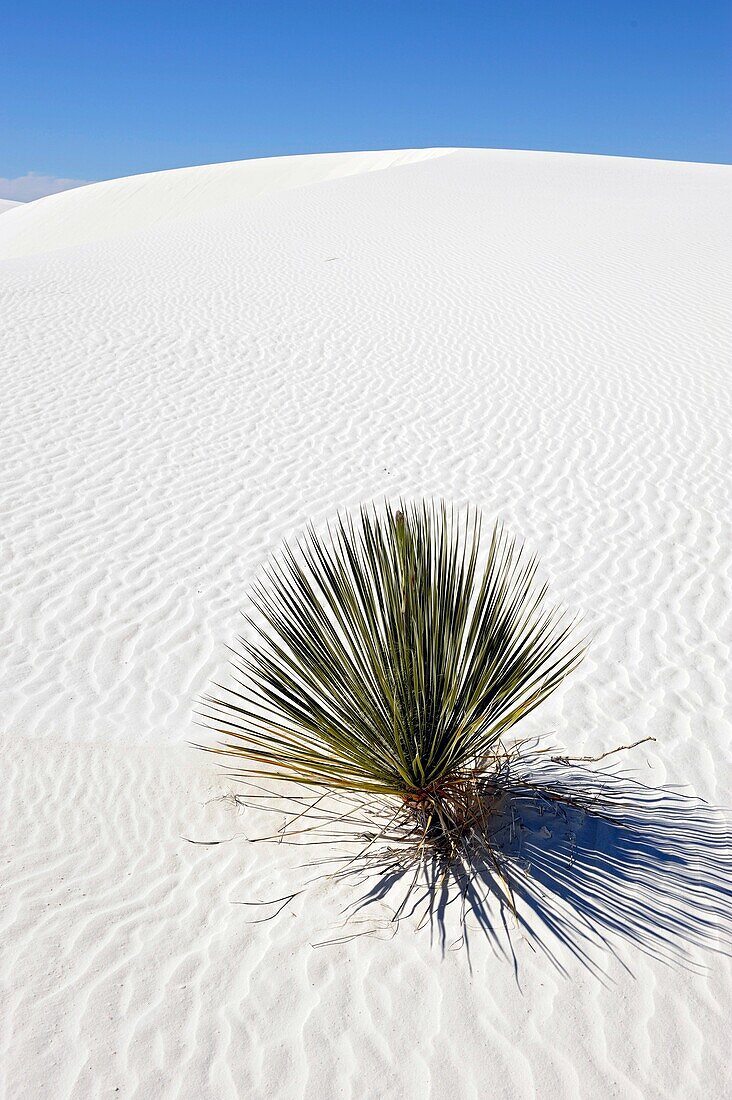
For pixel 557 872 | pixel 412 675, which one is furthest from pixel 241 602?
pixel 557 872

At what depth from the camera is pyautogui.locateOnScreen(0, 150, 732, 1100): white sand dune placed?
9.16 ft

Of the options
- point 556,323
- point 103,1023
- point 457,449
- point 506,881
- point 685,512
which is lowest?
point 103,1023

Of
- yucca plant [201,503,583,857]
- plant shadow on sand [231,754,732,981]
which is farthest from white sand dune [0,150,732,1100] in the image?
yucca plant [201,503,583,857]

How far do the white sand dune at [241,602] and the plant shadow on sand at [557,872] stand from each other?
0.03 metres

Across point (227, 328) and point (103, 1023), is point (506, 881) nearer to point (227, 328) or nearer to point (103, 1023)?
point (103, 1023)

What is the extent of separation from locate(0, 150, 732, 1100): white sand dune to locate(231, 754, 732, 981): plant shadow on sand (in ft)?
0.10

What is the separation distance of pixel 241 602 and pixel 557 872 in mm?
3226

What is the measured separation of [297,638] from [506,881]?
128 centimetres

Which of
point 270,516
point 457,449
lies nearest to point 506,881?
point 270,516

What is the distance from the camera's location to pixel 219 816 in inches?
156

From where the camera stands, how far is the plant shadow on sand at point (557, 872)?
3.18 m

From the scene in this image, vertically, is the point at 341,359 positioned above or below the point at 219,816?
above

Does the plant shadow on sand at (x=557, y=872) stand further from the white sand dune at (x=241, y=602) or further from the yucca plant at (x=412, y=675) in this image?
the yucca plant at (x=412, y=675)

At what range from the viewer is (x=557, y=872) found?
3471 millimetres
